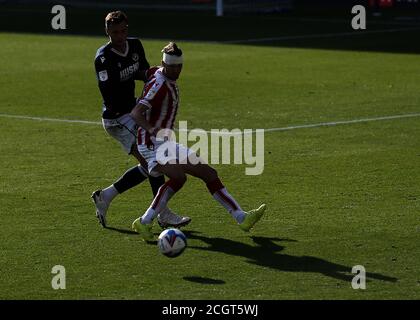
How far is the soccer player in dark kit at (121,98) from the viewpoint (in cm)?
1222

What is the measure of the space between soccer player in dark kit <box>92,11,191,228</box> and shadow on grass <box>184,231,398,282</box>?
0.78 metres

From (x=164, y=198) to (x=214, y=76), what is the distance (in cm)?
1388

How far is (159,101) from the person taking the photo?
11.6 meters

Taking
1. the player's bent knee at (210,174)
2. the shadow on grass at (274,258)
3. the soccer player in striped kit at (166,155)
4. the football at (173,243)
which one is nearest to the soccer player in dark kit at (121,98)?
the soccer player in striped kit at (166,155)

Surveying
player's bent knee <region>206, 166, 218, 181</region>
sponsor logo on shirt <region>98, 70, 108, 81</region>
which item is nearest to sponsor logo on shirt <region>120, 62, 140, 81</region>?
sponsor logo on shirt <region>98, 70, 108, 81</region>

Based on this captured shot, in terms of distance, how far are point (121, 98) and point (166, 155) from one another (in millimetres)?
1183

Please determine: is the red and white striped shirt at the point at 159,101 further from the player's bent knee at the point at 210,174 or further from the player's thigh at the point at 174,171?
the player's bent knee at the point at 210,174

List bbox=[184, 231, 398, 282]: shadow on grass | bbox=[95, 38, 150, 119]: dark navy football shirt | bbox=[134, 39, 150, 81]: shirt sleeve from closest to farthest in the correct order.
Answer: bbox=[184, 231, 398, 282]: shadow on grass < bbox=[95, 38, 150, 119]: dark navy football shirt < bbox=[134, 39, 150, 81]: shirt sleeve

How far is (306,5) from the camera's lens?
44.9 metres

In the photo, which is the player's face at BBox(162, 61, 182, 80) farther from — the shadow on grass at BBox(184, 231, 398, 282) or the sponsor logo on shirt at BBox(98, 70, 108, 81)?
the shadow on grass at BBox(184, 231, 398, 282)

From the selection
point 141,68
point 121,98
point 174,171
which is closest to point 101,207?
point 174,171

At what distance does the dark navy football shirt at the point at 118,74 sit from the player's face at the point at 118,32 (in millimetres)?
123

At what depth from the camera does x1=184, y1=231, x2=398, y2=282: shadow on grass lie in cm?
1032

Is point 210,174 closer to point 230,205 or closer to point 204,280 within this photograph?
point 230,205
